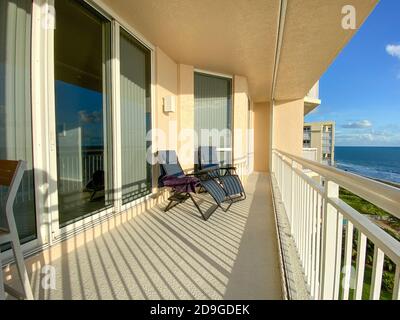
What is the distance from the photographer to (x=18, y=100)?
→ 172 cm

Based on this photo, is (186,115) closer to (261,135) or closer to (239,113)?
(239,113)

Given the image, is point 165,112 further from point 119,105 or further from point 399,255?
point 399,255

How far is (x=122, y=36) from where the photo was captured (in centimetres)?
292

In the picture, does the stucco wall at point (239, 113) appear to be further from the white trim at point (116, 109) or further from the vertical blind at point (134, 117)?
the white trim at point (116, 109)

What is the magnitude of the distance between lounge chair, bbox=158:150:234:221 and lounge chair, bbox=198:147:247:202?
16 cm

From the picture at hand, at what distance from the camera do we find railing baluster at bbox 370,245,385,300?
679 mm

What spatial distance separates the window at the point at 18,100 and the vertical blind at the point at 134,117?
44.9 inches

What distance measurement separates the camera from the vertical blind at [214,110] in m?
4.95

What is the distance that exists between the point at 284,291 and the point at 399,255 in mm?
1089

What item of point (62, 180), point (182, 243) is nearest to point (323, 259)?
point (182, 243)

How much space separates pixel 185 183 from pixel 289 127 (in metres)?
5.71

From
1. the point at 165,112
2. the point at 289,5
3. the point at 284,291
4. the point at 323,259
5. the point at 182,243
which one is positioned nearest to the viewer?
the point at 323,259

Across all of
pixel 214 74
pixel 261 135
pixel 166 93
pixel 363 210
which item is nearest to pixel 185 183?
pixel 166 93
